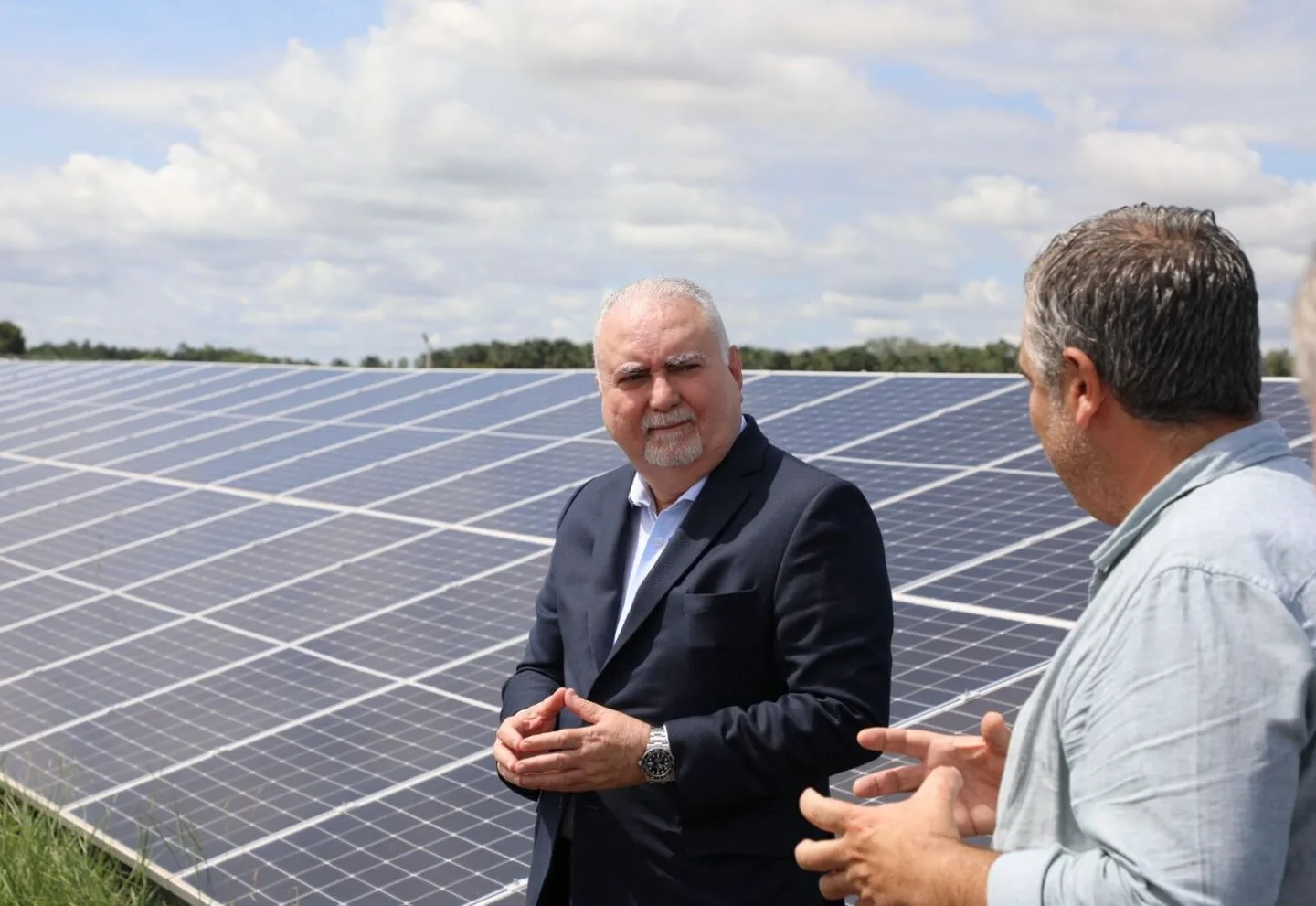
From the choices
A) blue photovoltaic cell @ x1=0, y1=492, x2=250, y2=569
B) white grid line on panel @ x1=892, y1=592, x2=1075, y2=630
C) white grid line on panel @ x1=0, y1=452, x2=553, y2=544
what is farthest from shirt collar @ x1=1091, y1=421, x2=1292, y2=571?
blue photovoltaic cell @ x1=0, y1=492, x2=250, y2=569

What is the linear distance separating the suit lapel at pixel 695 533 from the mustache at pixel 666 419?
188mm

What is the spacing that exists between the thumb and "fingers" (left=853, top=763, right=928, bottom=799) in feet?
2.75

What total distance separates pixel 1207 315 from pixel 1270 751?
28.3 inches

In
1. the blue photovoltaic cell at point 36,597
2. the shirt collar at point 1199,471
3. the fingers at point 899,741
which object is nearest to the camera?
the shirt collar at point 1199,471

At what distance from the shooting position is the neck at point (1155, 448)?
8.34ft

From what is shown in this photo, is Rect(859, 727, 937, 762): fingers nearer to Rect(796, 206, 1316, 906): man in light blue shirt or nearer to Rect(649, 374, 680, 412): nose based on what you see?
Rect(796, 206, 1316, 906): man in light blue shirt

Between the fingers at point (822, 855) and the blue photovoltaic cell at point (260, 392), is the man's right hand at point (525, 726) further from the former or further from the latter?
the blue photovoltaic cell at point (260, 392)

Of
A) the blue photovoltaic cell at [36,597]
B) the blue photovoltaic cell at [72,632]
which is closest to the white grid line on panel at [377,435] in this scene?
the blue photovoltaic cell at [36,597]

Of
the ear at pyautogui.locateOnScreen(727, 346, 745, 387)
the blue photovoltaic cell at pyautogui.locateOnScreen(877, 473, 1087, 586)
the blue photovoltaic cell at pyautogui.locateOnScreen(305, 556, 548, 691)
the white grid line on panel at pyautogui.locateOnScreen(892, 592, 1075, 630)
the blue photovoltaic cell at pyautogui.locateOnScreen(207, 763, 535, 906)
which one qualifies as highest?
the ear at pyautogui.locateOnScreen(727, 346, 745, 387)

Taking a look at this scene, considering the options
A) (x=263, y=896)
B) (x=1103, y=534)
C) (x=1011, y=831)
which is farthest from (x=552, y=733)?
(x=1103, y=534)

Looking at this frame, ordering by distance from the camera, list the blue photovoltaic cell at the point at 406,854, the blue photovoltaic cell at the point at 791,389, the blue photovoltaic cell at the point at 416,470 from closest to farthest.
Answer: the blue photovoltaic cell at the point at 406,854, the blue photovoltaic cell at the point at 416,470, the blue photovoltaic cell at the point at 791,389

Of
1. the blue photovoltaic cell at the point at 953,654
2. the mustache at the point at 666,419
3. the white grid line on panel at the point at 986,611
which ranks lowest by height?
the blue photovoltaic cell at the point at 953,654

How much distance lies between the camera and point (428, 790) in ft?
22.4

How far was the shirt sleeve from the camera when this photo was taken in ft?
7.19
